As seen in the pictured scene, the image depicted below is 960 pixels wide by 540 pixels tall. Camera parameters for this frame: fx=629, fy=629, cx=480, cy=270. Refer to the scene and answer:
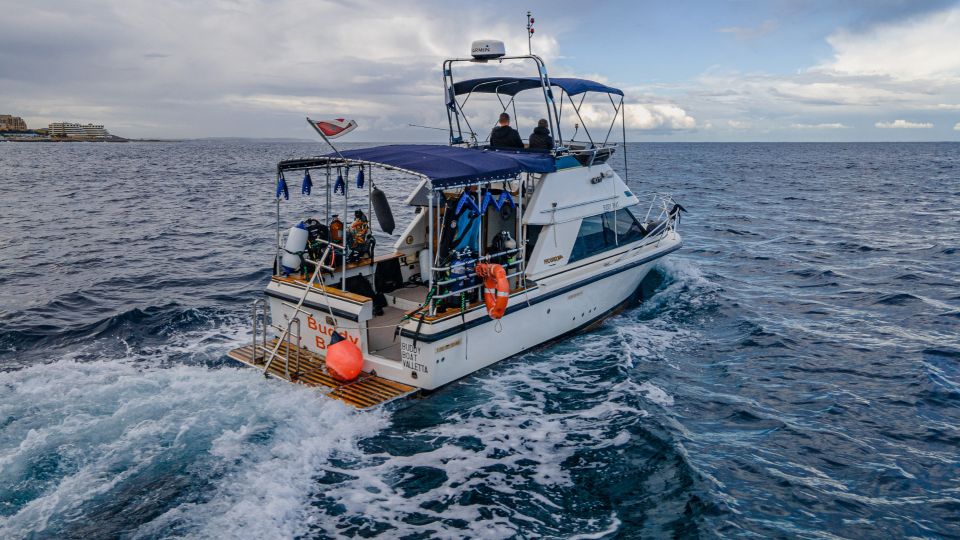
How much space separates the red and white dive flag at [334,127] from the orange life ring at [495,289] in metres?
2.86

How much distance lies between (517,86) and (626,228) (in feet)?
12.9

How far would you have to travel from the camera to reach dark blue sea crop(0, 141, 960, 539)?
7.00 meters

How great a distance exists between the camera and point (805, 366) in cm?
1168

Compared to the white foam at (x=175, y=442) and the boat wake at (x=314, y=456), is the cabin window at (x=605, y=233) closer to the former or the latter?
the boat wake at (x=314, y=456)

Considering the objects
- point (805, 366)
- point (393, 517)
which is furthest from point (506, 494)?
point (805, 366)

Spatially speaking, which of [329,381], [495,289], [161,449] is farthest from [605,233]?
[161,449]

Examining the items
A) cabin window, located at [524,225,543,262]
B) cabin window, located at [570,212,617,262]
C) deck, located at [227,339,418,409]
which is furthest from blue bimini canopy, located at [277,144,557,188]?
deck, located at [227,339,418,409]

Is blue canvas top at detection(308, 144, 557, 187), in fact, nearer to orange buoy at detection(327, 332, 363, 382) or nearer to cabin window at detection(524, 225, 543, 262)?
cabin window at detection(524, 225, 543, 262)

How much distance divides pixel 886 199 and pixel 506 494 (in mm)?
39063

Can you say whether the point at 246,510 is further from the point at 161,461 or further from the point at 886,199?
the point at 886,199

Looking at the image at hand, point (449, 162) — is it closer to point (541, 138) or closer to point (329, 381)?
point (541, 138)

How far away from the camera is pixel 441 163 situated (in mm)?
9672

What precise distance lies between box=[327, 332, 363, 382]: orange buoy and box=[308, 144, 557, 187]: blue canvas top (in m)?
2.82

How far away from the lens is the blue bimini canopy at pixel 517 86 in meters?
12.3
